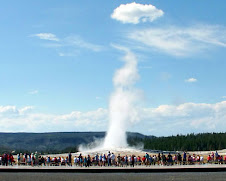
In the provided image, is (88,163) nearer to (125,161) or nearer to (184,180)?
(125,161)

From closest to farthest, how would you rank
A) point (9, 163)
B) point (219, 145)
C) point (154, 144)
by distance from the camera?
point (9, 163) < point (219, 145) < point (154, 144)

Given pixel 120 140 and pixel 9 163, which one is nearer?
pixel 9 163

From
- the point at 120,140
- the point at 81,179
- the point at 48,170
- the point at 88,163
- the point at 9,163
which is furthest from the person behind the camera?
the point at 120,140

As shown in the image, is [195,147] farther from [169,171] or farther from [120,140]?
[169,171]

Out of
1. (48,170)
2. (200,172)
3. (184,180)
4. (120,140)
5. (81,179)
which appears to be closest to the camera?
(184,180)

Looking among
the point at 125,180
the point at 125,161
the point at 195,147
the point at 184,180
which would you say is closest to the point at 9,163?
the point at 125,161

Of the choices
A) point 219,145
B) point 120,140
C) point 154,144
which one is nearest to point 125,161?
point 120,140

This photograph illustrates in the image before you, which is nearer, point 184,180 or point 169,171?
point 184,180

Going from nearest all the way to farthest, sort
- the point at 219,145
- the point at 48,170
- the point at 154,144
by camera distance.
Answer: the point at 48,170 < the point at 219,145 < the point at 154,144

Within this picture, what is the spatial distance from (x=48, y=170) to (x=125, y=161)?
8.81m

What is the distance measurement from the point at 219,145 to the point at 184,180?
375ft

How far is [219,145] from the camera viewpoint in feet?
426

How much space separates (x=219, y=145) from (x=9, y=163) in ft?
342

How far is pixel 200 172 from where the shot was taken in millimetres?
25812
